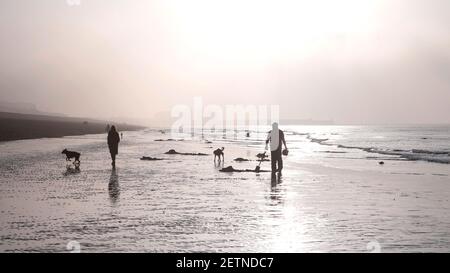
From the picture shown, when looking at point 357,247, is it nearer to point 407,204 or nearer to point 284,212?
point 284,212

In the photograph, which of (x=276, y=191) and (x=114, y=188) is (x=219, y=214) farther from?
(x=114, y=188)

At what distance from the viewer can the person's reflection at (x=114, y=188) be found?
13.7 m

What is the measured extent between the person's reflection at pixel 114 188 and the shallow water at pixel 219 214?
0.11ft

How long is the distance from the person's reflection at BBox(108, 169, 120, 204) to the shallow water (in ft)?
0.11

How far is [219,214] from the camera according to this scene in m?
11.3

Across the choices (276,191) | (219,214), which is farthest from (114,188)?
(219,214)

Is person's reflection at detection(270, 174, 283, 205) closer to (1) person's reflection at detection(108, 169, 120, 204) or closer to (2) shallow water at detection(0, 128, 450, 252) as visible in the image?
(2) shallow water at detection(0, 128, 450, 252)

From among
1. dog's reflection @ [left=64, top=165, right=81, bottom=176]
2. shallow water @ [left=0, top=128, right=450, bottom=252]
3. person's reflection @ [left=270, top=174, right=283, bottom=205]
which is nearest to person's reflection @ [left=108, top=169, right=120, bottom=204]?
shallow water @ [left=0, top=128, right=450, bottom=252]

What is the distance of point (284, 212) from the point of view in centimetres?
1149

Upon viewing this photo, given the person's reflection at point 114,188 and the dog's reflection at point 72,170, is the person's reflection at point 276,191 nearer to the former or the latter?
the person's reflection at point 114,188

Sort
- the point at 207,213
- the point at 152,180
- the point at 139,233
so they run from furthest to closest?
the point at 152,180, the point at 207,213, the point at 139,233

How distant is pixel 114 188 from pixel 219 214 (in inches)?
242

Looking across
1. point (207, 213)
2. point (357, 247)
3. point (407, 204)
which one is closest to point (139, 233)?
point (207, 213)
